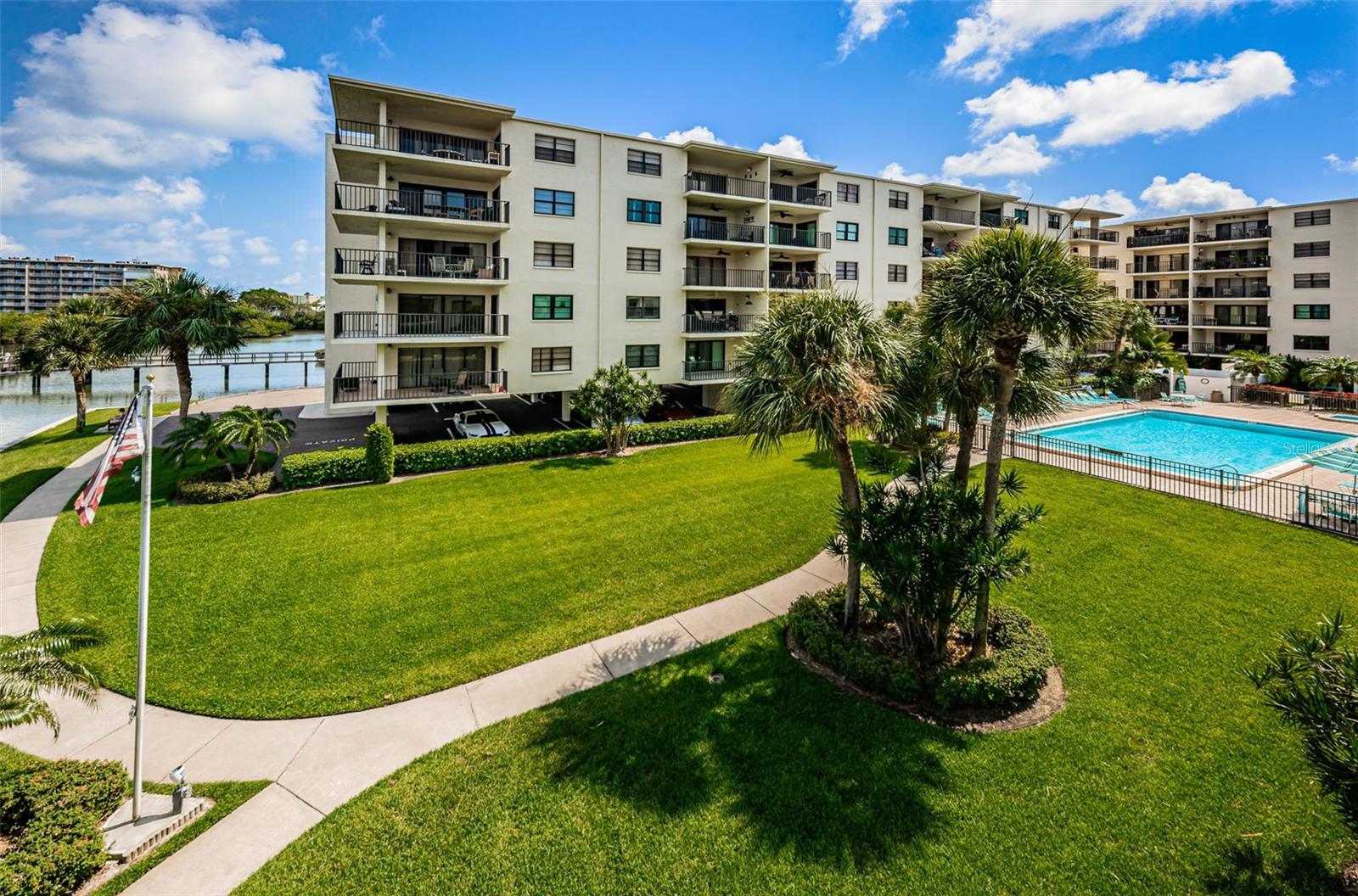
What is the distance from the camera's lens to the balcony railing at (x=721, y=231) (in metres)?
30.0

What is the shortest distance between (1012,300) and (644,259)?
23415 mm

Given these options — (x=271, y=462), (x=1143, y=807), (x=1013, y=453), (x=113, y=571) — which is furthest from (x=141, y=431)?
(x=1013, y=453)

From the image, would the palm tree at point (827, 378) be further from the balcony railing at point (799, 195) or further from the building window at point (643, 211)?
the balcony railing at point (799, 195)

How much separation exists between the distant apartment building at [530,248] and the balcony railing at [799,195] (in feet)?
0.35

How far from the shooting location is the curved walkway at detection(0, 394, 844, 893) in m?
6.42

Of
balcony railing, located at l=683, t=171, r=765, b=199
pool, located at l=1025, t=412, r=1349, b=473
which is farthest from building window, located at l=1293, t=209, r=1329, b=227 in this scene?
balcony railing, located at l=683, t=171, r=765, b=199

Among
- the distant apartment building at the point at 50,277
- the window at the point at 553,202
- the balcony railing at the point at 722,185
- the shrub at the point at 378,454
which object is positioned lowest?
the shrub at the point at 378,454

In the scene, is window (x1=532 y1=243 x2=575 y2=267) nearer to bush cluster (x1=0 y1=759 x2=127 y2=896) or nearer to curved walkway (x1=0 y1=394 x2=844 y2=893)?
curved walkway (x1=0 y1=394 x2=844 y2=893)

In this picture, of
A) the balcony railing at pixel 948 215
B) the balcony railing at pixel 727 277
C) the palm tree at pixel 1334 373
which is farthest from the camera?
the balcony railing at pixel 948 215

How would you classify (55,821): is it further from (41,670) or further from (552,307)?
(552,307)

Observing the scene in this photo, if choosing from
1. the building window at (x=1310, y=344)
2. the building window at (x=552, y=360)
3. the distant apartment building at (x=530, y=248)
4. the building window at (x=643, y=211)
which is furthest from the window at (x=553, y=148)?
the building window at (x=1310, y=344)

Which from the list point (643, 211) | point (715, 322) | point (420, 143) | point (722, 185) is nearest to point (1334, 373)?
point (715, 322)

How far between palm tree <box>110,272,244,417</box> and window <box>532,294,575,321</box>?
37.9 feet

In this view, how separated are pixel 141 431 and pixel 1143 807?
1324 centimetres
